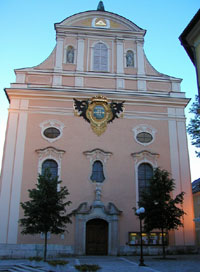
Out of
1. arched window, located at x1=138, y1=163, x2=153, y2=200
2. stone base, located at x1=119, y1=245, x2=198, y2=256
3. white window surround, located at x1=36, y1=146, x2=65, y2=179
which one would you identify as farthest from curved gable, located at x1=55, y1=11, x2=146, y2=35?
stone base, located at x1=119, y1=245, x2=198, y2=256

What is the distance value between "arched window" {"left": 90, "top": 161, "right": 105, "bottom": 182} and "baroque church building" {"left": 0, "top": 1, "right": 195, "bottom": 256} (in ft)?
0.20

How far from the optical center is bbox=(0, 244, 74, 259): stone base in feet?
56.3

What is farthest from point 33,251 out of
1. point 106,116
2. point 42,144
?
point 106,116

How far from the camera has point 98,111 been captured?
2103cm

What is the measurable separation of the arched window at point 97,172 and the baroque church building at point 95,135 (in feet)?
0.20

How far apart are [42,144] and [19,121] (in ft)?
6.94

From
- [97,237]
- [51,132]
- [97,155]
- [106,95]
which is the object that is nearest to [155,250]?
[97,237]

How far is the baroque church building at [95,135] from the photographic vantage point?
60.2 feet

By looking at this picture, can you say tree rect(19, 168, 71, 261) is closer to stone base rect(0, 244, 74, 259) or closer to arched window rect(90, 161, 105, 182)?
stone base rect(0, 244, 74, 259)

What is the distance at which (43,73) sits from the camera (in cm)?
Result: 2192

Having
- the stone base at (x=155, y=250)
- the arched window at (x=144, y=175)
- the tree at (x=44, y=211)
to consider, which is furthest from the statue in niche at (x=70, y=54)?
the stone base at (x=155, y=250)

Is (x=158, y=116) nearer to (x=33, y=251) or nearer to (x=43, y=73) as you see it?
(x=43, y=73)

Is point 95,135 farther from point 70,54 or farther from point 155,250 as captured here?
point 155,250

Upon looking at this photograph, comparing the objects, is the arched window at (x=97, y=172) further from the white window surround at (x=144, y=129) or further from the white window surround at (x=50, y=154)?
the white window surround at (x=144, y=129)
